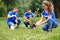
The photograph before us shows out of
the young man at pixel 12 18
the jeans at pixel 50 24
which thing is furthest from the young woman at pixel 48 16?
the young man at pixel 12 18

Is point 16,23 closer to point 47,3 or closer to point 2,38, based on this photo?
point 47,3

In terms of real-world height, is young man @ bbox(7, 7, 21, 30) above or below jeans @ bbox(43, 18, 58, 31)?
below

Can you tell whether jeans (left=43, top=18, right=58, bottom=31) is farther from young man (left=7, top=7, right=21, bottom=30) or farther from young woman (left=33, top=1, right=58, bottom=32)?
young man (left=7, top=7, right=21, bottom=30)

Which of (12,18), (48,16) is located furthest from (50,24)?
(12,18)

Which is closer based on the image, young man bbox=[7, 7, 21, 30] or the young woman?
the young woman

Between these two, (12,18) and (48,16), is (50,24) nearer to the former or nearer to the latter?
(48,16)

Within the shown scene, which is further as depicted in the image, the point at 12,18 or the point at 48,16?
the point at 12,18

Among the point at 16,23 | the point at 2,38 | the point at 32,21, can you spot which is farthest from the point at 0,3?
the point at 2,38

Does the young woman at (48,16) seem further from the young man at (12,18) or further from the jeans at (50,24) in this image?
the young man at (12,18)

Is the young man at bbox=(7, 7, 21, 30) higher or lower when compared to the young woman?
lower

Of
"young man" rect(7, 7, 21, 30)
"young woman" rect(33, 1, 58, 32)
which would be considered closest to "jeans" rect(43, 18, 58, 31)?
"young woman" rect(33, 1, 58, 32)

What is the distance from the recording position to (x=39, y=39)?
20.9ft

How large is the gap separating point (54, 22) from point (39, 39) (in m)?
2.86

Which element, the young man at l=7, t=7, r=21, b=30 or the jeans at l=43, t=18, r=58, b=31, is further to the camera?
the young man at l=7, t=7, r=21, b=30
